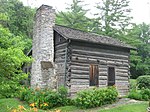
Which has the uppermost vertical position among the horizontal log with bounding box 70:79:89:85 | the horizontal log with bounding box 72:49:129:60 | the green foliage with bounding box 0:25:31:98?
the horizontal log with bounding box 72:49:129:60

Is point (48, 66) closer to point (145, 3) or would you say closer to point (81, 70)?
point (81, 70)

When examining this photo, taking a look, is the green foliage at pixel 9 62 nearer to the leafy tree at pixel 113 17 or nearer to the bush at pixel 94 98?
the bush at pixel 94 98

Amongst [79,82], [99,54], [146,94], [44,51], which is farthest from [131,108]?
[44,51]

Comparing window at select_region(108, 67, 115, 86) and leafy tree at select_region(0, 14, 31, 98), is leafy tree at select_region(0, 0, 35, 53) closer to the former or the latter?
window at select_region(108, 67, 115, 86)

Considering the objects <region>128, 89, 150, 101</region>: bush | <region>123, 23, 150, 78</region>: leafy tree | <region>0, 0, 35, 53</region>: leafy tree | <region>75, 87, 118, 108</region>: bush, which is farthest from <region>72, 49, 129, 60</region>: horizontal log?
<region>0, 0, 35, 53</region>: leafy tree

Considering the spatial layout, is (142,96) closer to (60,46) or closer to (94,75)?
(94,75)

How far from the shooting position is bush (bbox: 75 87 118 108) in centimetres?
1404

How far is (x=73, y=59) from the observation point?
16.1 metres

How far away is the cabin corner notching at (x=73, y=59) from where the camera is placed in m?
16.2

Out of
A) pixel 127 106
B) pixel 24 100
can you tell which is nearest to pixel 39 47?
pixel 24 100

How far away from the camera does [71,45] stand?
53.2 ft

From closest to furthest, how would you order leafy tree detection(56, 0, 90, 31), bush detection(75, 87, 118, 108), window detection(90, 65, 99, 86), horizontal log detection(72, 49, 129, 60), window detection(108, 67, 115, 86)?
bush detection(75, 87, 118, 108)
horizontal log detection(72, 49, 129, 60)
window detection(90, 65, 99, 86)
window detection(108, 67, 115, 86)
leafy tree detection(56, 0, 90, 31)

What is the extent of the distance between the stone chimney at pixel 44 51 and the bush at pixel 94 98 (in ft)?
12.7

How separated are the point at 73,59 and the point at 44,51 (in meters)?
2.98
